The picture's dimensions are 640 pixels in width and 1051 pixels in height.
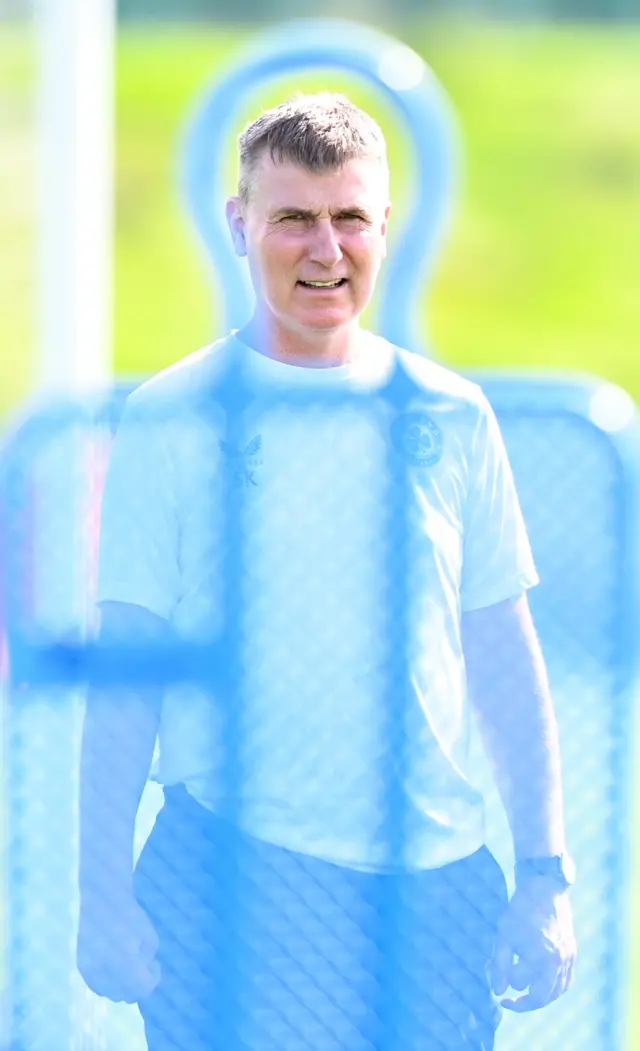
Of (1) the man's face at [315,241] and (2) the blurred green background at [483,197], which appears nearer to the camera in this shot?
(1) the man's face at [315,241]

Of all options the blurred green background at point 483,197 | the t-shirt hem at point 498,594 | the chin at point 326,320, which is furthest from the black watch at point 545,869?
the blurred green background at point 483,197

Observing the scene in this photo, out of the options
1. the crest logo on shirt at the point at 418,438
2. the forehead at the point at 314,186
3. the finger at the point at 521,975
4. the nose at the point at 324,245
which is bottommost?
the finger at the point at 521,975

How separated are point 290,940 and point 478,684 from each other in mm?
217

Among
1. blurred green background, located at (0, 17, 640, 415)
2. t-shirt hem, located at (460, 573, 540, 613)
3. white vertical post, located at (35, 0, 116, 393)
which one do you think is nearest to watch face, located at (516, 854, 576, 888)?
t-shirt hem, located at (460, 573, 540, 613)

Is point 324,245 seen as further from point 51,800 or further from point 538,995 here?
point 538,995

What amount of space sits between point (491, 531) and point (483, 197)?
7728mm

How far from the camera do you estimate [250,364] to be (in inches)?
41.4

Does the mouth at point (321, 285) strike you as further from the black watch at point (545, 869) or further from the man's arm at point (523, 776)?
the black watch at point (545, 869)

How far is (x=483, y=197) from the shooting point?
8.55 meters

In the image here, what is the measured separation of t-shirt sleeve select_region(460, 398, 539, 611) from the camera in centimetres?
106

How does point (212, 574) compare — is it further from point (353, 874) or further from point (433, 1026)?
point (433, 1026)

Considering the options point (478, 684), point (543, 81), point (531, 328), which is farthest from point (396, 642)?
point (543, 81)

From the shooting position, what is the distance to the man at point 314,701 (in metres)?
1.03

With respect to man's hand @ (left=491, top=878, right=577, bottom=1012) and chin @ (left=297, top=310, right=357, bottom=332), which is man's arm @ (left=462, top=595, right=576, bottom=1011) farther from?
chin @ (left=297, top=310, right=357, bottom=332)
